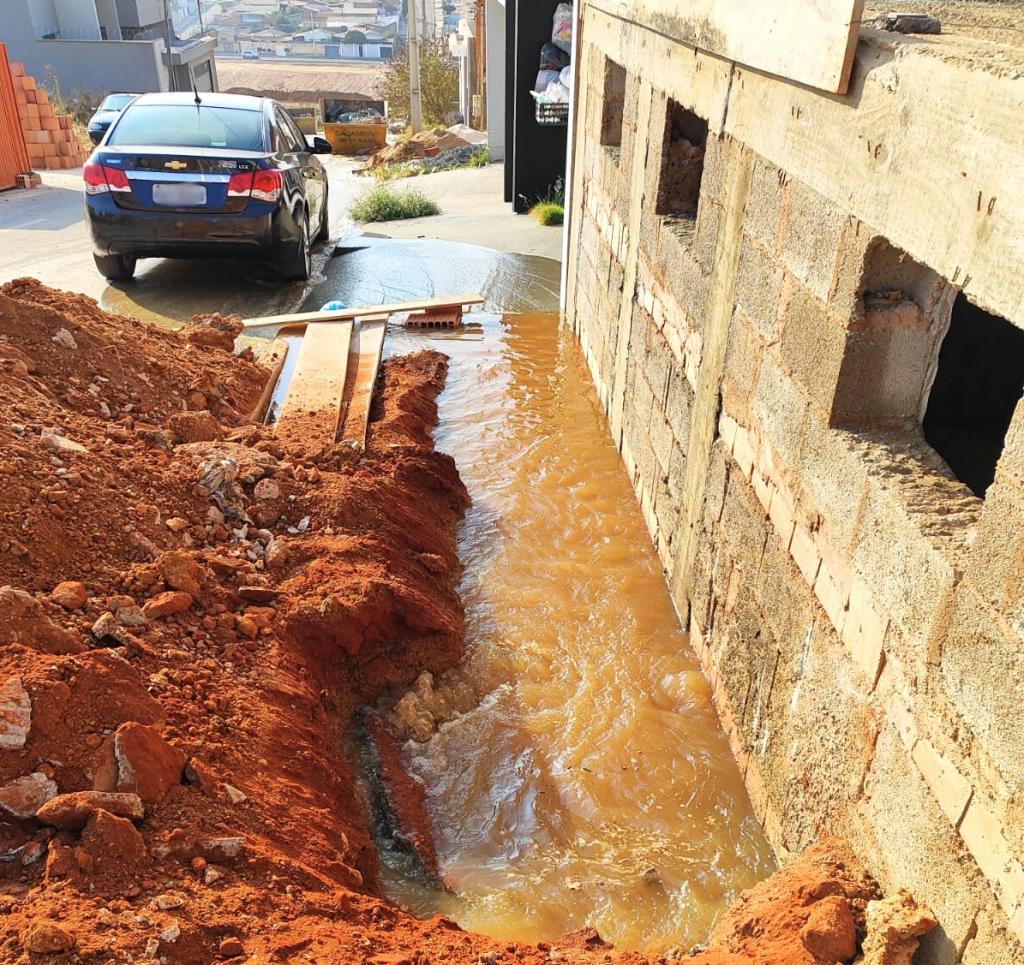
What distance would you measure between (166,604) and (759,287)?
278cm

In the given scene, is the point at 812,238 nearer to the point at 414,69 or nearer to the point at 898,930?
the point at 898,930

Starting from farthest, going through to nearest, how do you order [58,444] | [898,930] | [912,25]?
[58,444]
[912,25]
[898,930]

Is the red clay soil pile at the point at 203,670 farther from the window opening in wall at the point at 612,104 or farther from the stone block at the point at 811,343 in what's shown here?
the window opening in wall at the point at 612,104

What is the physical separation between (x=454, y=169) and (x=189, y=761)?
17261 millimetres

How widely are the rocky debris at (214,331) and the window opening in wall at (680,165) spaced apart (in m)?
3.83

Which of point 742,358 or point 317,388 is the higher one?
point 742,358

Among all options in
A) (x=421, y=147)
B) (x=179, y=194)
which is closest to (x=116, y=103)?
(x=421, y=147)

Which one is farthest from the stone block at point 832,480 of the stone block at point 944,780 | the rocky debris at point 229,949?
the rocky debris at point 229,949

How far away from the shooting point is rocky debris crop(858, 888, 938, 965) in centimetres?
228

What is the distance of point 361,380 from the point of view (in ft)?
22.7

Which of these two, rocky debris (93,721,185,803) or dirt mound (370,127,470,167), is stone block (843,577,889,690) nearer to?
rocky debris (93,721,185,803)

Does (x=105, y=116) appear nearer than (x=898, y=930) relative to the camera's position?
No

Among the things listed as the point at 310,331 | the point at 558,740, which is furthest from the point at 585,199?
the point at 558,740

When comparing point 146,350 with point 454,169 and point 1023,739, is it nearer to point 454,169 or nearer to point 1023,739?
point 1023,739
